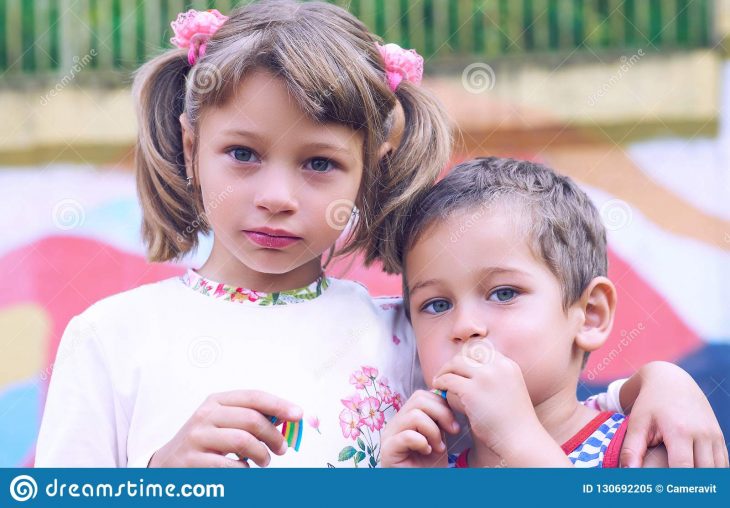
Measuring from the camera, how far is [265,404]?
1402 millimetres

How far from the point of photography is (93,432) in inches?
64.9

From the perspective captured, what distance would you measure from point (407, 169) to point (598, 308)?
0.48 metres

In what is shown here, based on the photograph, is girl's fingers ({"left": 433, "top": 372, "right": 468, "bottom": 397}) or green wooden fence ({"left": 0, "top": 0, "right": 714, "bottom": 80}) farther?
green wooden fence ({"left": 0, "top": 0, "right": 714, "bottom": 80})

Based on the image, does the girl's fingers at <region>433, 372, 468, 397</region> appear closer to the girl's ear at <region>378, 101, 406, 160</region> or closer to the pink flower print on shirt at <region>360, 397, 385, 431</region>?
the pink flower print on shirt at <region>360, 397, 385, 431</region>

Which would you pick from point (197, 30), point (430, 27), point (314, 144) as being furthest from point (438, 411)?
point (430, 27)

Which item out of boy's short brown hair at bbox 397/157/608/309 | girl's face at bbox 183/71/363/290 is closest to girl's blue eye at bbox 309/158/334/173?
girl's face at bbox 183/71/363/290

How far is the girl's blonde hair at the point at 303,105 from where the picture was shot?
5.68 ft

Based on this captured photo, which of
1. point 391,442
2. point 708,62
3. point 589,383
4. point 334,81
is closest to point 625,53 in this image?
point 708,62

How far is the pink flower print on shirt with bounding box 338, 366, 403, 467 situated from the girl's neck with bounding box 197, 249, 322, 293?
23 cm

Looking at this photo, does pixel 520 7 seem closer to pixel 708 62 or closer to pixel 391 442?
pixel 708 62

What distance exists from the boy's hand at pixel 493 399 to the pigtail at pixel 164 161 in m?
0.71

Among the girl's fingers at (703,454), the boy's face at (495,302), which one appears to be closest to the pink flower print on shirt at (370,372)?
the boy's face at (495,302)

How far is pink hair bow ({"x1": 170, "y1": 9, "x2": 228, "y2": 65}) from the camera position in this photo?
6.29 feet

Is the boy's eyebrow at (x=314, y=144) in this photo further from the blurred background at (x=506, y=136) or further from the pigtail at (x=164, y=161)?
the blurred background at (x=506, y=136)
